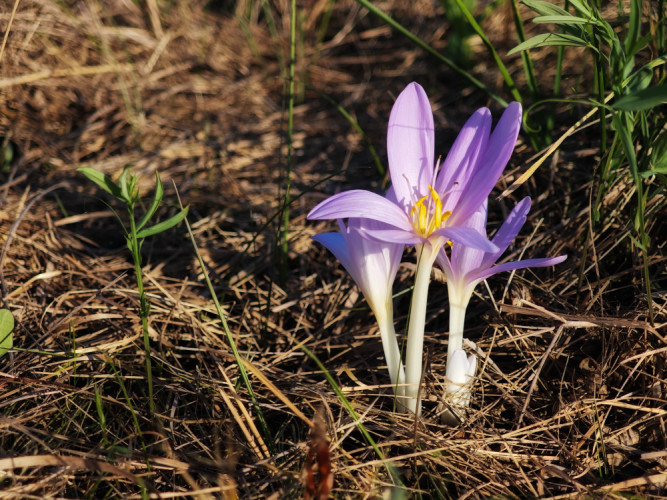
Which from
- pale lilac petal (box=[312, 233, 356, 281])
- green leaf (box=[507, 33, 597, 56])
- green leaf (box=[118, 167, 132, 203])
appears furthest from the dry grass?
green leaf (box=[507, 33, 597, 56])

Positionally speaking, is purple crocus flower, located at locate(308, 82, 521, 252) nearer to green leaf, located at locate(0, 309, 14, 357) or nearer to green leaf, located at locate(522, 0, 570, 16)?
green leaf, located at locate(522, 0, 570, 16)

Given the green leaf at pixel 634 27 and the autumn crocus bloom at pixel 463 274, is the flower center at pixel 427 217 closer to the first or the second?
the autumn crocus bloom at pixel 463 274

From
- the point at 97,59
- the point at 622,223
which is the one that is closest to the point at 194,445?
the point at 622,223

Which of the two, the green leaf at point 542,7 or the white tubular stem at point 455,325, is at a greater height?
the green leaf at point 542,7

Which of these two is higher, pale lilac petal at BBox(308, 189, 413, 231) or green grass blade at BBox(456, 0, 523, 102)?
green grass blade at BBox(456, 0, 523, 102)

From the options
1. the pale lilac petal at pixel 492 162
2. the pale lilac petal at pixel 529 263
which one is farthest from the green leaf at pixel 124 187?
the pale lilac petal at pixel 529 263

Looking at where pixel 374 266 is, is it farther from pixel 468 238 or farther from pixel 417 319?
pixel 468 238

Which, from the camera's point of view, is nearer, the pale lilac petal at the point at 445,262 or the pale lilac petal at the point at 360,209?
the pale lilac petal at the point at 360,209

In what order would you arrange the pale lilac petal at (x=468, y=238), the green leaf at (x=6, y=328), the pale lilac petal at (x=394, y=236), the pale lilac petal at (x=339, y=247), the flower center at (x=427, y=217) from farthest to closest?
the green leaf at (x=6, y=328) → the pale lilac petal at (x=339, y=247) → the flower center at (x=427, y=217) → the pale lilac petal at (x=394, y=236) → the pale lilac petal at (x=468, y=238)
